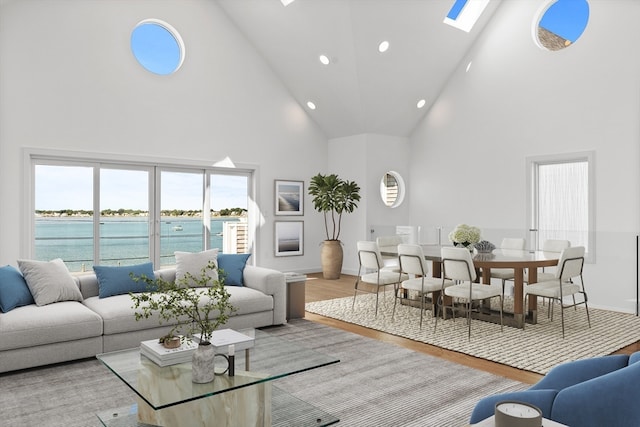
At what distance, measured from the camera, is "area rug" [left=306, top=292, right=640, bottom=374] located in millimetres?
4133

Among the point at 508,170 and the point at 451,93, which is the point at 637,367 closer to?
the point at 508,170

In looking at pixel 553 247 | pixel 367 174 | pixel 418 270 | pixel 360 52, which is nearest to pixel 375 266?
pixel 418 270

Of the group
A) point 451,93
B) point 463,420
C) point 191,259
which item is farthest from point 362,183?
point 463,420

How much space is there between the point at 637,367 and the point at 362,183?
24.4ft

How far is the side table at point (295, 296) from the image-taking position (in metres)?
5.44

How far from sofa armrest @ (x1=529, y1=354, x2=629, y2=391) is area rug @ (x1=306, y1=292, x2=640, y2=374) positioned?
2.17 meters

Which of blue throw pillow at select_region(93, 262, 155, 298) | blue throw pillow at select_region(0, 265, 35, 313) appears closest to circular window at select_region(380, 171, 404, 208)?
blue throw pillow at select_region(93, 262, 155, 298)

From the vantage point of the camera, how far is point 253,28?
7.99 m

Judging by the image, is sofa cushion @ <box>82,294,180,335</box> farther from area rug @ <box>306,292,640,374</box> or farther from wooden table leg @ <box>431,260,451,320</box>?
wooden table leg @ <box>431,260,451,320</box>

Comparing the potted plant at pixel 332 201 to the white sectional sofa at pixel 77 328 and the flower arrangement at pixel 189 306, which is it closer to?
the white sectional sofa at pixel 77 328

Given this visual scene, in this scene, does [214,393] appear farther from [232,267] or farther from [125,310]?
[232,267]

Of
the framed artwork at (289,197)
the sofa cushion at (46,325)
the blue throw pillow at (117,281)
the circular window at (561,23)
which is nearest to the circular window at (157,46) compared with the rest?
the framed artwork at (289,197)

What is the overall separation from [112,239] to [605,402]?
6.85 metres

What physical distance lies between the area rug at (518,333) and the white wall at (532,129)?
111cm
